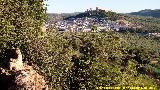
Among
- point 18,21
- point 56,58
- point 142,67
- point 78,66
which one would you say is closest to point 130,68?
point 78,66

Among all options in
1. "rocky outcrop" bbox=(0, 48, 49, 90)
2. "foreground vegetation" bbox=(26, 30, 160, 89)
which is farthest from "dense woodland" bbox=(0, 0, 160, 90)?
"rocky outcrop" bbox=(0, 48, 49, 90)

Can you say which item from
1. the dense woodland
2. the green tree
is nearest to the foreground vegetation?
the dense woodland

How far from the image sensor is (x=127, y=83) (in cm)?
5194

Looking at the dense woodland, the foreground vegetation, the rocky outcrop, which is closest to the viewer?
the rocky outcrop

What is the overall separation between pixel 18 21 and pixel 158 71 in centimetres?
10247

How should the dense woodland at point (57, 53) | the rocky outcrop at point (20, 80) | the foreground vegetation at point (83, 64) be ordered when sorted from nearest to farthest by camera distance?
1. the rocky outcrop at point (20, 80)
2. the dense woodland at point (57, 53)
3. the foreground vegetation at point (83, 64)

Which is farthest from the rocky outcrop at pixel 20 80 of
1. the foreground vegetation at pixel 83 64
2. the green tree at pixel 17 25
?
the foreground vegetation at pixel 83 64

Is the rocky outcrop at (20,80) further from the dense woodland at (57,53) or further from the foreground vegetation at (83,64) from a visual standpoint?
the foreground vegetation at (83,64)

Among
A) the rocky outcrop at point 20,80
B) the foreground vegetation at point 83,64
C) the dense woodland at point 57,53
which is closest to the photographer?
the rocky outcrop at point 20,80

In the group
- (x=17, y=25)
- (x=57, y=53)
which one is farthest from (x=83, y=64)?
(x=17, y=25)

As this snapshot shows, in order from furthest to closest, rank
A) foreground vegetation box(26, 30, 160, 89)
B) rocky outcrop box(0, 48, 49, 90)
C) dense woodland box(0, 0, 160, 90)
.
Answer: foreground vegetation box(26, 30, 160, 89) < dense woodland box(0, 0, 160, 90) < rocky outcrop box(0, 48, 49, 90)

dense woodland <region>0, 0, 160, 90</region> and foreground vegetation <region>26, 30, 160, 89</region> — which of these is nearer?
dense woodland <region>0, 0, 160, 90</region>

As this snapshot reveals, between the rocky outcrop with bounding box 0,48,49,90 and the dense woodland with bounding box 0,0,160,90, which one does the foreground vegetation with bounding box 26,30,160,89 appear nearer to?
the dense woodland with bounding box 0,0,160,90

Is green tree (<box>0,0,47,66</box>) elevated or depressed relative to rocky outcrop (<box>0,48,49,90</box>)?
elevated
